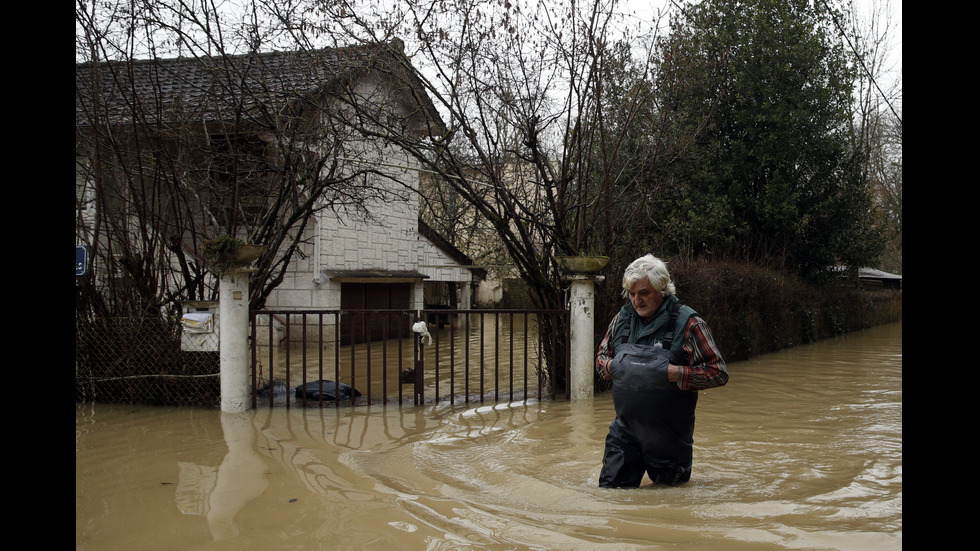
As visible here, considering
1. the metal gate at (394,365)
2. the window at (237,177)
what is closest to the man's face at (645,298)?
the metal gate at (394,365)

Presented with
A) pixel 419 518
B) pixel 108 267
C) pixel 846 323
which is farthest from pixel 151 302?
pixel 846 323

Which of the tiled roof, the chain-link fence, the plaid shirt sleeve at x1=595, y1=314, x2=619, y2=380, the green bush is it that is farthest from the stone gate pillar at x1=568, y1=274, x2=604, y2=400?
the chain-link fence

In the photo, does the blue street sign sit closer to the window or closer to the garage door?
the window

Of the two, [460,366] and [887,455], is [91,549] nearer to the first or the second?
[887,455]

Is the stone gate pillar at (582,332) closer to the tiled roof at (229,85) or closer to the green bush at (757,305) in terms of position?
the tiled roof at (229,85)

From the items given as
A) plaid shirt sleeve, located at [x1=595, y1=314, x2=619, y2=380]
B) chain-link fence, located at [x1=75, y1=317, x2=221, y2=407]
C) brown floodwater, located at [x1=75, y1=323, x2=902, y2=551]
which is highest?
plaid shirt sleeve, located at [x1=595, y1=314, x2=619, y2=380]

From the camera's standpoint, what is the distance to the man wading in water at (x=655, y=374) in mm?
4254

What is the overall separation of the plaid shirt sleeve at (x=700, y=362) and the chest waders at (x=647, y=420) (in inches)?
3.9

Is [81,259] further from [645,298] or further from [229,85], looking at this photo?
[645,298]

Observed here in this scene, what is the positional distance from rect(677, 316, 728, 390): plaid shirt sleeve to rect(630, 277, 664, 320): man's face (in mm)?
227

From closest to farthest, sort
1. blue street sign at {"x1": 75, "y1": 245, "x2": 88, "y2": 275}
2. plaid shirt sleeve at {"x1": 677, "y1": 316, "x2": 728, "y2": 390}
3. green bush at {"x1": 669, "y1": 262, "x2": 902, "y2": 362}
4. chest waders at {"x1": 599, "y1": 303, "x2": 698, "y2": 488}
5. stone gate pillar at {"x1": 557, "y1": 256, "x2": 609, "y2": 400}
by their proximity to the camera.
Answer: plaid shirt sleeve at {"x1": 677, "y1": 316, "x2": 728, "y2": 390} < chest waders at {"x1": 599, "y1": 303, "x2": 698, "y2": 488} < blue street sign at {"x1": 75, "y1": 245, "x2": 88, "y2": 275} < stone gate pillar at {"x1": 557, "y1": 256, "x2": 609, "y2": 400} < green bush at {"x1": 669, "y1": 262, "x2": 902, "y2": 362}

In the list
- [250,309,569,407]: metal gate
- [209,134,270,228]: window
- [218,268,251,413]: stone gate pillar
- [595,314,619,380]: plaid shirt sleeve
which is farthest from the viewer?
[209,134,270,228]: window

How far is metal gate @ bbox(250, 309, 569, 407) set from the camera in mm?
8234

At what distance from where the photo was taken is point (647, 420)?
439cm
